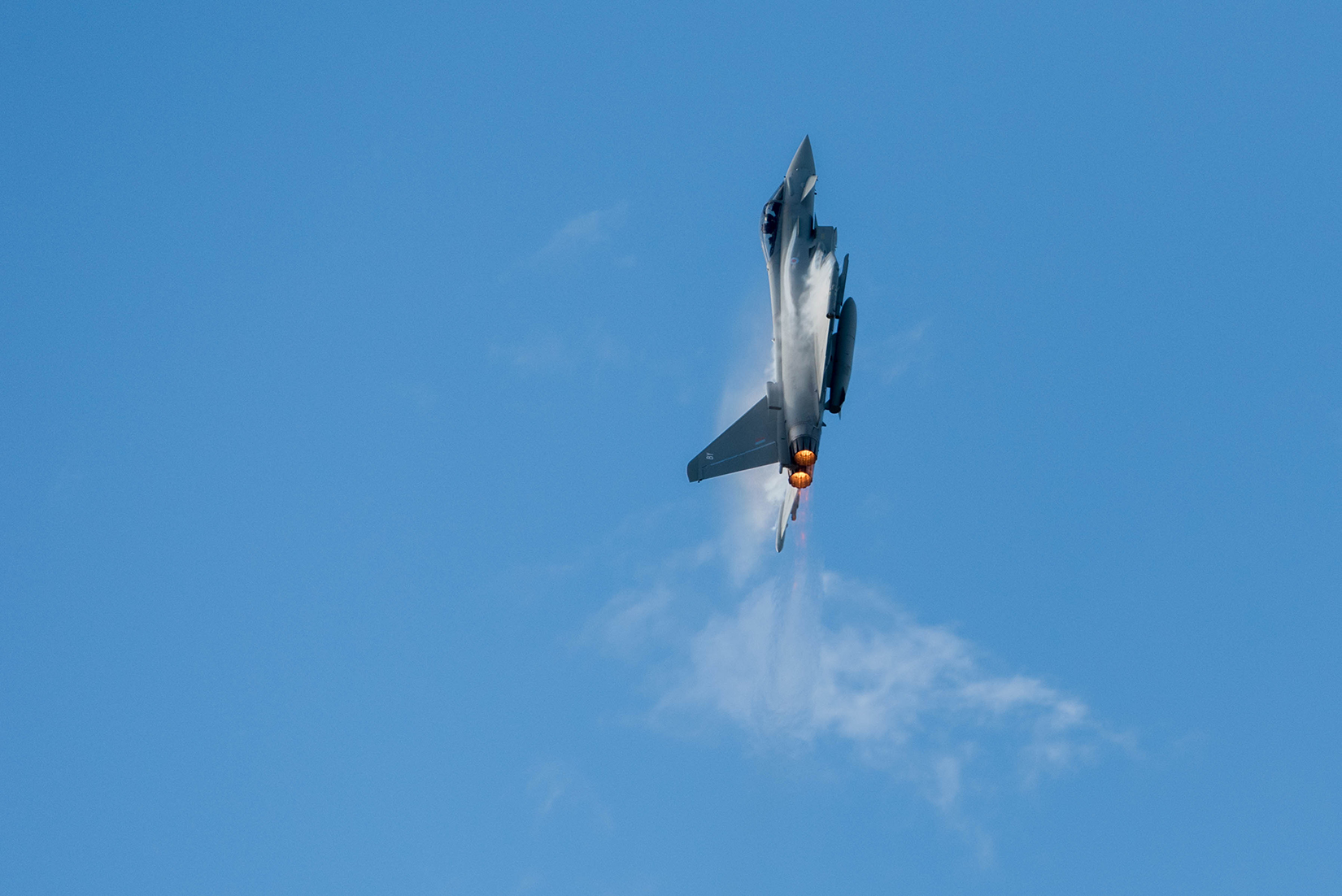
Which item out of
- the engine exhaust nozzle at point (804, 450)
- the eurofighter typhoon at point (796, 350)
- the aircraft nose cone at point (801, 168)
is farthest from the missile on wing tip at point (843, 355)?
the aircraft nose cone at point (801, 168)

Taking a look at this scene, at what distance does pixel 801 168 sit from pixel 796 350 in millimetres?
10041

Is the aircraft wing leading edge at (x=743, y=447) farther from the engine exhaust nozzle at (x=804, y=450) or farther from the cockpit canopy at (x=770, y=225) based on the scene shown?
the cockpit canopy at (x=770, y=225)

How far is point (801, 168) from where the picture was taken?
54.7 m

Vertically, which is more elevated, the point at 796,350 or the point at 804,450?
the point at 796,350

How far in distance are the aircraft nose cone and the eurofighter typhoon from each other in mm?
36

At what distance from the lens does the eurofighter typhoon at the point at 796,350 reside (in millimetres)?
48656

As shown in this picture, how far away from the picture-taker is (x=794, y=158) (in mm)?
54969

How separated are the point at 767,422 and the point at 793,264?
6.69 metres

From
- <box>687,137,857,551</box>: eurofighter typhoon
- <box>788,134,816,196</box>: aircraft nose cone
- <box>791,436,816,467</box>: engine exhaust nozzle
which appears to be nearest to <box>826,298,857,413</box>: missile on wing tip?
<box>687,137,857,551</box>: eurofighter typhoon

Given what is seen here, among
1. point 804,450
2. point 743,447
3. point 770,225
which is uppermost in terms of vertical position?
point 770,225

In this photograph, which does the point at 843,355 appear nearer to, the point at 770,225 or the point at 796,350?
the point at 796,350

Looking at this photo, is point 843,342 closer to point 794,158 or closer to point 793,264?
point 793,264

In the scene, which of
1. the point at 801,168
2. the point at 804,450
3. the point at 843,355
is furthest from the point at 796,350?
the point at 801,168

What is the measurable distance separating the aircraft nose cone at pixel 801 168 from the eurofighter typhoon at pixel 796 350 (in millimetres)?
36
